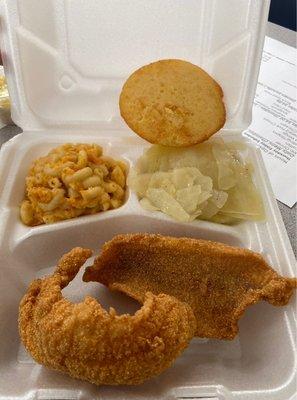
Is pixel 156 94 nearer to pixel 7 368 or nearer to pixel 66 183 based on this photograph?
pixel 66 183

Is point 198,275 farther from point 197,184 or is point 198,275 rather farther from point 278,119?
point 278,119

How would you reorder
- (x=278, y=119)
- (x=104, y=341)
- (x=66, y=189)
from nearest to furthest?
(x=104, y=341)
(x=66, y=189)
(x=278, y=119)

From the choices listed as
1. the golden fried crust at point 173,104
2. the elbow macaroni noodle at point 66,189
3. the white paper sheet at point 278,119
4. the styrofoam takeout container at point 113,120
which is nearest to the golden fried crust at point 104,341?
the styrofoam takeout container at point 113,120

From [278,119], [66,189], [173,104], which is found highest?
[173,104]

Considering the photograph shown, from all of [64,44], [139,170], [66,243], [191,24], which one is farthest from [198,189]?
[64,44]

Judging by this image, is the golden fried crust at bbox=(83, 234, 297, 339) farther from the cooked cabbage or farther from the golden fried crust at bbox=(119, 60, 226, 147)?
the golden fried crust at bbox=(119, 60, 226, 147)

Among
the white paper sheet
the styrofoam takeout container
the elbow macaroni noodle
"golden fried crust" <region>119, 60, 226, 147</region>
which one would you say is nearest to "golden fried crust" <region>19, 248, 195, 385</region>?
the styrofoam takeout container

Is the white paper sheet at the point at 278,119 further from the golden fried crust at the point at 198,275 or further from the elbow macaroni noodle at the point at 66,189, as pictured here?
the elbow macaroni noodle at the point at 66,189

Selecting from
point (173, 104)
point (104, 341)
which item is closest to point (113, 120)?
point (173, 104)
